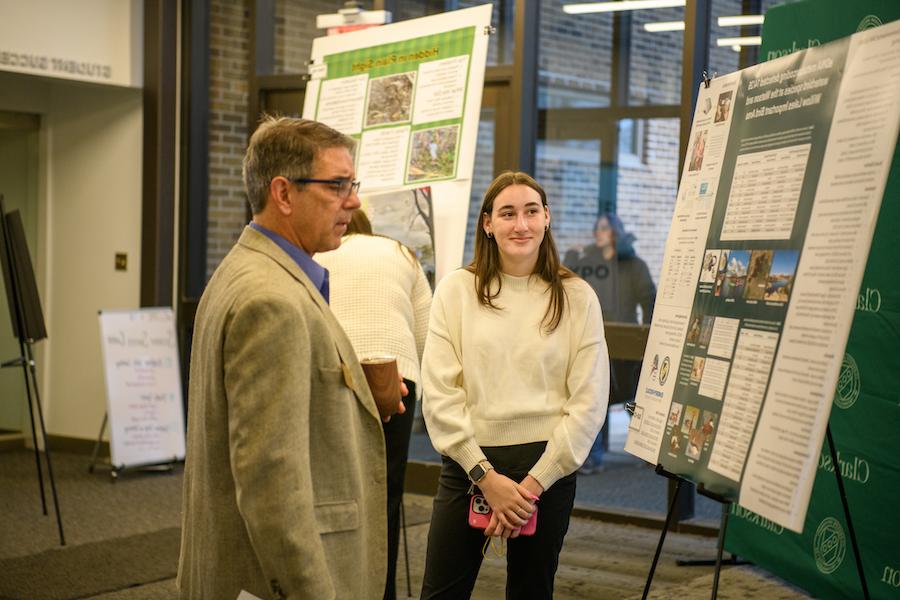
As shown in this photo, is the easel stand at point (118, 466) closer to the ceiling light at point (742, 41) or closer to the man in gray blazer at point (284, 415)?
the ceiling light at point (742, 41)

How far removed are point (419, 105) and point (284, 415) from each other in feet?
9.89

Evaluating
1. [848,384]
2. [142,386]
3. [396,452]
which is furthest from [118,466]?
[848,384]

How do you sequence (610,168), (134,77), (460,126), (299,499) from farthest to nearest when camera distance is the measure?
(134,77) → (610,168) → (460,126) → (299,499)

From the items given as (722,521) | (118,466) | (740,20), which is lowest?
(118,466)

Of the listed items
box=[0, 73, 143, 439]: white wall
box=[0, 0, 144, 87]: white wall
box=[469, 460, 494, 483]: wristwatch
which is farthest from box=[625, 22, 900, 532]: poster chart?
box=[0, 73, 143, 439]: white wall

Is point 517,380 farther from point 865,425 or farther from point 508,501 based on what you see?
point 865,425

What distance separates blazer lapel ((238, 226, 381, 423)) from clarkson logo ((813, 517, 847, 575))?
103 inches

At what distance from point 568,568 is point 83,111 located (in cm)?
451

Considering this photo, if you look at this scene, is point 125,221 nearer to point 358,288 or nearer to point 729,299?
point 358,288

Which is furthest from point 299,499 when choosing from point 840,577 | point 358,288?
point 840,577

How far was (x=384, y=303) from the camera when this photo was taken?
3.40 meters

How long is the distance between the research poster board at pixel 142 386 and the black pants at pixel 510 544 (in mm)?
3954

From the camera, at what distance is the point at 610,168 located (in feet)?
19.5

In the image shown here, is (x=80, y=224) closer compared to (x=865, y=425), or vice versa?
(x=865, y=425)
